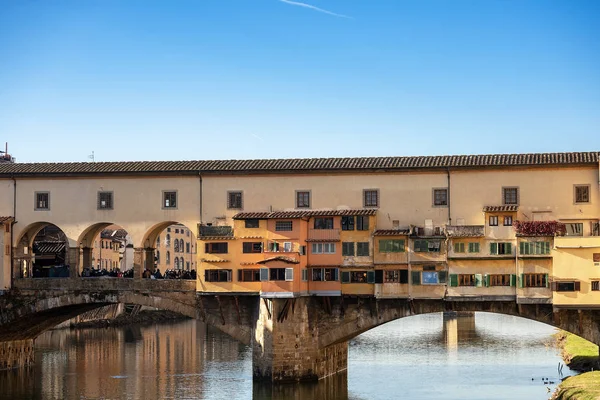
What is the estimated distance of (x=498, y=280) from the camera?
48031mm

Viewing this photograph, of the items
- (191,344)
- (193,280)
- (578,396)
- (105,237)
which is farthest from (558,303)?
(105,237)

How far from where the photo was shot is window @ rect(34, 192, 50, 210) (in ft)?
179

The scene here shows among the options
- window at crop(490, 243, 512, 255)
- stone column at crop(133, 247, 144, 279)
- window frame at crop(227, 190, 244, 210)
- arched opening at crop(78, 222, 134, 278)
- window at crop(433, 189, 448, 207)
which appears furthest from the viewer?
arched opening at crop(78, 222, 134, 278)

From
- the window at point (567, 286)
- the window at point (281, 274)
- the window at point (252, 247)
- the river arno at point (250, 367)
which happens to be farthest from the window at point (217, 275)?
the window at point (567, 286)

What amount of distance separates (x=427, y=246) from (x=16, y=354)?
25226 mm

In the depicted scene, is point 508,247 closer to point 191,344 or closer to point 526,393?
point 526,393

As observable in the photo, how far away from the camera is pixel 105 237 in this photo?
9556 centimetres

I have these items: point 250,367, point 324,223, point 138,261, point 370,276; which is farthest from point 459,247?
point 138,261

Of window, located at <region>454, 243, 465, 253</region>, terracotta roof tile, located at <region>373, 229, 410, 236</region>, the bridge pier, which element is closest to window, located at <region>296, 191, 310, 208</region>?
terracotta roof tile, located at <region>373, 229, 410, 236</region>

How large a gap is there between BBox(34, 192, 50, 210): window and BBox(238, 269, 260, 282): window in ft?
37.5

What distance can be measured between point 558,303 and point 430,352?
768 inches

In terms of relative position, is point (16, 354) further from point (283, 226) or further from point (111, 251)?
point (111, 251)

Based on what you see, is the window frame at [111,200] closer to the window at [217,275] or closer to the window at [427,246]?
the window at [217,275]

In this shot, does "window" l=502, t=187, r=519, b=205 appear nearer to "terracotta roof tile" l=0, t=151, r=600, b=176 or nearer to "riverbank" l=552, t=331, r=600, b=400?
"terracotta roof tile" l=0, t=151, r=600, b=176
